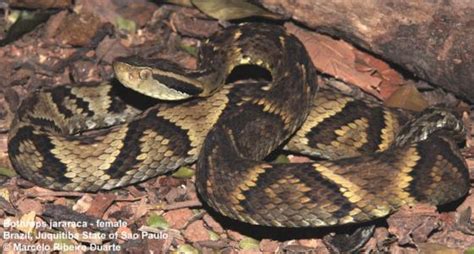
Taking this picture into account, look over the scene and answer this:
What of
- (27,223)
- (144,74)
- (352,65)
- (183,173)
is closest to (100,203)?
(27,223)

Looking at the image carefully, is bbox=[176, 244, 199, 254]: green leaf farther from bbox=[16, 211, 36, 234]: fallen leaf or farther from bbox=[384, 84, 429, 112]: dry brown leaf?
bbox=[384, 84, 429, 112]: dry brown leaf

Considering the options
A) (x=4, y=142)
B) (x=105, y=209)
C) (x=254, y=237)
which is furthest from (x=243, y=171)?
(x=4, y=142)

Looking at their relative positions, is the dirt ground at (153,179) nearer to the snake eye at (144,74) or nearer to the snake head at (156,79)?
the snake head at (156,79)

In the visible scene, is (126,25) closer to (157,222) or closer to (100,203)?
(100,203)

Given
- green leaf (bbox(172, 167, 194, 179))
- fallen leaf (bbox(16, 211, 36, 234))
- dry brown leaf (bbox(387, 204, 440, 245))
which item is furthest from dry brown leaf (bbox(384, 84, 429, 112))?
fallen leaf (bbox(16, 211, 36, 234))

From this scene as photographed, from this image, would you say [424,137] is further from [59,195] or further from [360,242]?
[59,195]

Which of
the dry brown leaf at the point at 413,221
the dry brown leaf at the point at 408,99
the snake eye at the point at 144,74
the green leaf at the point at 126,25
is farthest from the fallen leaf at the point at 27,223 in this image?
the dry brown leaf at the point at 408,99
